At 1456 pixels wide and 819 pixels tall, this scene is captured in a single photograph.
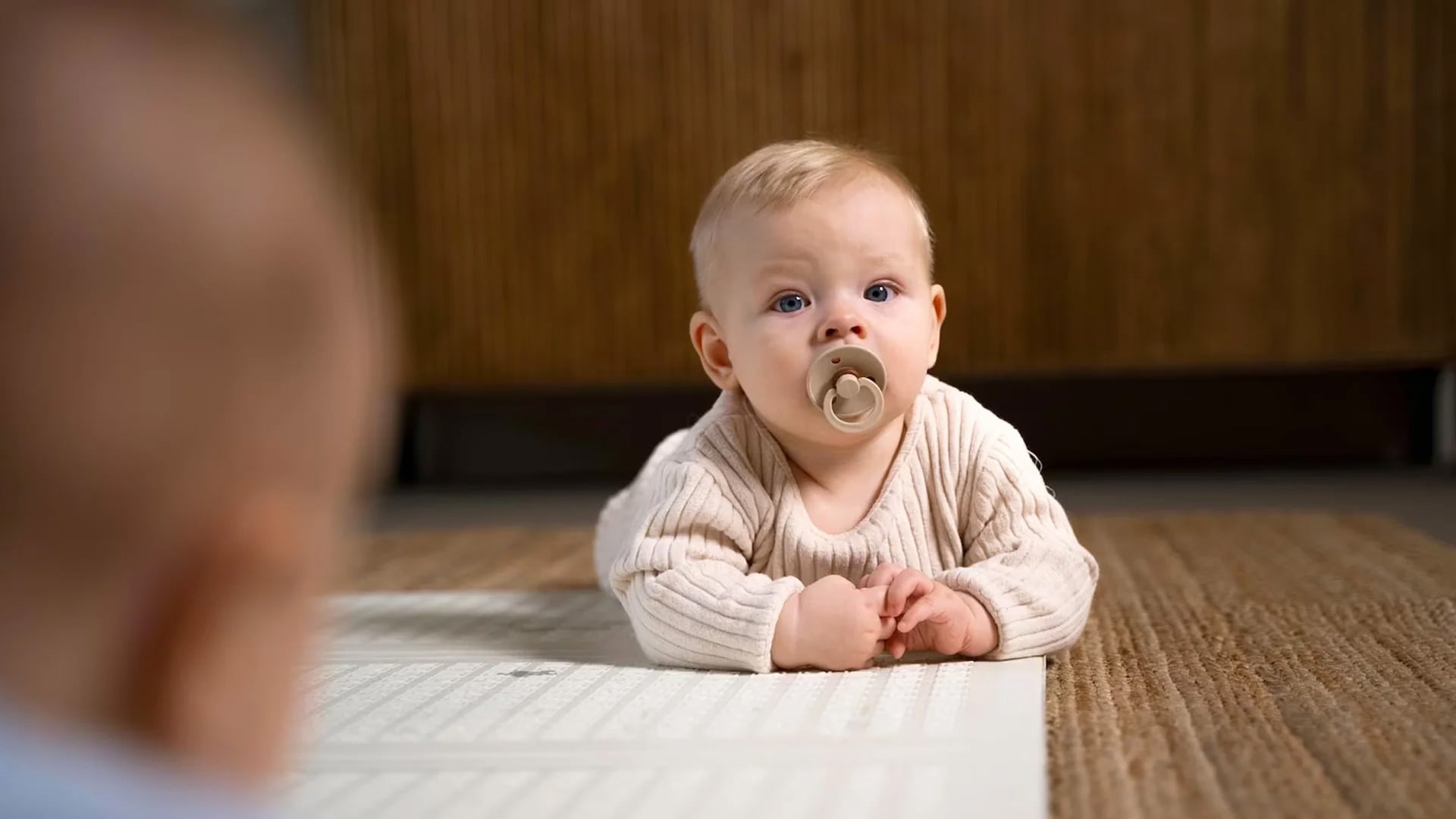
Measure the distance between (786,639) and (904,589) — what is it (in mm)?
70

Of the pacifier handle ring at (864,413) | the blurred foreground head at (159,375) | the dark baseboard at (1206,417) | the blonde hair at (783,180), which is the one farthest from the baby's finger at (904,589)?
the dark baseboard at (1206,417)

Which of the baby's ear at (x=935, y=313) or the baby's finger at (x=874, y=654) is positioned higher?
the baby's ear at (x=935, y=313)

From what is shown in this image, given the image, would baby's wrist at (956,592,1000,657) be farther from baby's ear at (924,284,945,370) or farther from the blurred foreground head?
the blurred foreground head

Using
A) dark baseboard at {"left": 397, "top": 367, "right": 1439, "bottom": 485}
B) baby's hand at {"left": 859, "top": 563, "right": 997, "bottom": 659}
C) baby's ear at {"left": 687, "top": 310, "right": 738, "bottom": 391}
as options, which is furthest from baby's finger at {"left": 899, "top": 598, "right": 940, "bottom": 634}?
dark baseboard at {"left": 397, "top": 367, "right": 1439, "bottom": 485}

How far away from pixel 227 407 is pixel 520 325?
6.30 feet

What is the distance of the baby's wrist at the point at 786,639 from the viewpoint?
34.2 inches

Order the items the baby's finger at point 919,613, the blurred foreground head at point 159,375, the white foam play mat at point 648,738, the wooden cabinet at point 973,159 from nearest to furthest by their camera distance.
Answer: the blurred foreground head at point 159,375 < the white foam play mat at point 648,738 < the baby's finger at point 919,613 < the wooden cabinet at point 973,159

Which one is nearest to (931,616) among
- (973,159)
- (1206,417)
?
(973,159)

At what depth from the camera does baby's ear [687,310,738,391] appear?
100cm

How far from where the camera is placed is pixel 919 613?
852 mm

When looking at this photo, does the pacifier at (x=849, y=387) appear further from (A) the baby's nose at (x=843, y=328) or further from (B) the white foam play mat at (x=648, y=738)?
(B) the white foam play mat at (x=648, y=738)

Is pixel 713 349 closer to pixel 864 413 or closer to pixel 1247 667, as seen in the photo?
pixel 864 413

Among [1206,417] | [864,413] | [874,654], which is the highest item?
[864,413]

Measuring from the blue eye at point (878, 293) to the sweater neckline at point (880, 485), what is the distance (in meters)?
0.07
